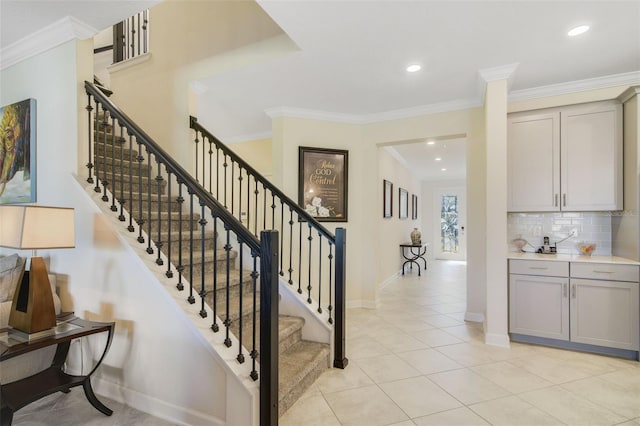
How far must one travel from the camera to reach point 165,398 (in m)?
1.97

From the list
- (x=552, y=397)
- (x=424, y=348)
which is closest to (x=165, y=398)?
(x=424, y=348)

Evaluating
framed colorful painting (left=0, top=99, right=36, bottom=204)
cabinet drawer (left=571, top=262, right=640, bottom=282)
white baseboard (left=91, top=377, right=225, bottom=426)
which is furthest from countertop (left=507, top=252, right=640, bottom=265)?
framed colorful painting (left=0, top=99, right=36, bottom=204)

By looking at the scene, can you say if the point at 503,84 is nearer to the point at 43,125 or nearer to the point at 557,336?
the point at 557,336

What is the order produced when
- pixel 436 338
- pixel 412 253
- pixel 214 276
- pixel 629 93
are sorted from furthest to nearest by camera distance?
pixel 412 253 → pixel 436 338 → pixel 629 93 → pixel 214 276

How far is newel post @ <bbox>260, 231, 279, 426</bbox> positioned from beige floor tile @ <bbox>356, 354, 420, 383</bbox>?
1061 millimetres

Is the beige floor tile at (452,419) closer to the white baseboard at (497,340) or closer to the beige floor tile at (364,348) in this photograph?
the beige floor tile at (364,348)

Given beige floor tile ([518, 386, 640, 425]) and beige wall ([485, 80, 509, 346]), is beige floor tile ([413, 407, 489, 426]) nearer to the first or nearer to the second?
beige floor tile ([518, 386, 640, 425])

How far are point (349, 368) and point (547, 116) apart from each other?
10.6 feet

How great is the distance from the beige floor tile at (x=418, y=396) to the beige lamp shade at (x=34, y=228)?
7.88 feet

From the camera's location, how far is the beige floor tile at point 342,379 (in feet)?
7.69

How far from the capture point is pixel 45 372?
2152 mm

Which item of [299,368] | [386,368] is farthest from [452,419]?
[299,368]

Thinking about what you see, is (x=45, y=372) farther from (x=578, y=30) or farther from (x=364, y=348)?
(x=578, y=30)

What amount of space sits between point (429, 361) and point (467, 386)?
443 mm
